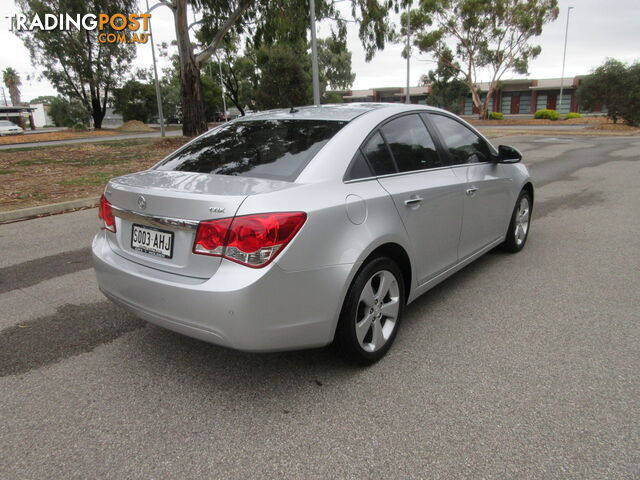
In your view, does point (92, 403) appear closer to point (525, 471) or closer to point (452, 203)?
point (525, 471)

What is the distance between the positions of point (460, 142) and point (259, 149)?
6.24 feet

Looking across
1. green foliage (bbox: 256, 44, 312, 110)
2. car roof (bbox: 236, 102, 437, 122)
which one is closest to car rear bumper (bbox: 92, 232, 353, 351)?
car roof (bbox: 236, 102, 437, 122)

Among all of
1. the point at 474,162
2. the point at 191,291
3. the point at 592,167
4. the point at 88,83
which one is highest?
the point at 88,83

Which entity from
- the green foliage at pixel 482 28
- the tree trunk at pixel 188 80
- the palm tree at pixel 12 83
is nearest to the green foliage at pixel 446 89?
the green foliage at pixel 482 28

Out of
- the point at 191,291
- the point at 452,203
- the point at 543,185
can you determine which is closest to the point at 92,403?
the point at 191,291

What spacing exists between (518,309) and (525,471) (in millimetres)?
1921

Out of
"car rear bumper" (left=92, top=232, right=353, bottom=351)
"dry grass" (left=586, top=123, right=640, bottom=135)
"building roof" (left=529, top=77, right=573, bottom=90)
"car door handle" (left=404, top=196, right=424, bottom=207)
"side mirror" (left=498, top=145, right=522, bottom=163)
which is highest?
"building roof" (left=529, top=77, right=573, bottom=90)

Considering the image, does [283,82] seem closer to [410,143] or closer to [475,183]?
[475,183]

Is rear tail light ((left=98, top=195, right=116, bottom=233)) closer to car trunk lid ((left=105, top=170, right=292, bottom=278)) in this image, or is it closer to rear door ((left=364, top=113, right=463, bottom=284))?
car trunk lid ((left=105, top=170, right=292, bottom=278))

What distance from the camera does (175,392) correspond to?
2.78 meters

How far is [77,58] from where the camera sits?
38.2m

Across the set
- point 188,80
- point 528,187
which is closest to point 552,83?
point 188,80

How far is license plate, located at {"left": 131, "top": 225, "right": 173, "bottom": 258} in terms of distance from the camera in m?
2.68

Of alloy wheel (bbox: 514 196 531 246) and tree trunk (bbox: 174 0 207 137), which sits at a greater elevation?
tree trunk (bbox: 174 0 207 137)
